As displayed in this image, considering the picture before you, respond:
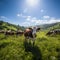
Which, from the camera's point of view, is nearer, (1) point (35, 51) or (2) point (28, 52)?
(2) point (28, 52)

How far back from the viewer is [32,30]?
54.5 feet

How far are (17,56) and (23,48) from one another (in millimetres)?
1964

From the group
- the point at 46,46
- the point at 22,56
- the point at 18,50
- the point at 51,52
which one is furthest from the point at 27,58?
the point at 46,46

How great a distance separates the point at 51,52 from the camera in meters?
12.4

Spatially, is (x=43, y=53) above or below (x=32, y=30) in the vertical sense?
below

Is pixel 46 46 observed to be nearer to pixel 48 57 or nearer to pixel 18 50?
pixel 48 57

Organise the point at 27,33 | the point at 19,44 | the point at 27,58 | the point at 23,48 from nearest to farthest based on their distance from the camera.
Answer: the point at 27,58, the point at 23,48, the point at 19,44, the point at 27,33

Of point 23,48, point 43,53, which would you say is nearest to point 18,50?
point 23,48

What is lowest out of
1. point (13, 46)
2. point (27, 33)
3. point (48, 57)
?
point (48, 57)

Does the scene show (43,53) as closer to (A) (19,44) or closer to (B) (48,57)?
(B) (48,57)

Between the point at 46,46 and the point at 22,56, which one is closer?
the point at 22,56

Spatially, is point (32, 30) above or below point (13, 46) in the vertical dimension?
above

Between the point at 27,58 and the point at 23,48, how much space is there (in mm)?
2193

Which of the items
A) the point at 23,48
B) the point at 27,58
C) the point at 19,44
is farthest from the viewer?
the point at 19,44
